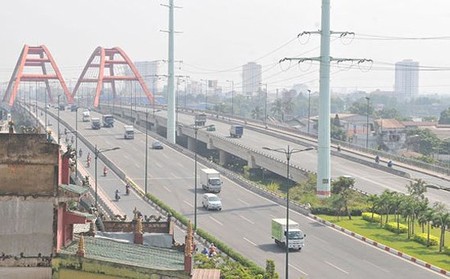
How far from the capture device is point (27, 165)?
920 inches

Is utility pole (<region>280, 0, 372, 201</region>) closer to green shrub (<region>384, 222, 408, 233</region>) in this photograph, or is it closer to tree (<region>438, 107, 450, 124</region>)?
green shrub (<region>384, 222, 408, 233</region>)

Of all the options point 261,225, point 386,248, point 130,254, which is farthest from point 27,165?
point 261,225

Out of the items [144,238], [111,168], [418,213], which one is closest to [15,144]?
[144,238]

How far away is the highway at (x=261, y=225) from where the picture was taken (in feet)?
141

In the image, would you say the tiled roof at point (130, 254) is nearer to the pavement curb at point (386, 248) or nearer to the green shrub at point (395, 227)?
the pavement curb at point (386, 248)

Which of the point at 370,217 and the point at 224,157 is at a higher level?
the point at 224,157

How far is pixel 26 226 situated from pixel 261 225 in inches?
1337

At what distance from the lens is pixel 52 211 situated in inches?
928

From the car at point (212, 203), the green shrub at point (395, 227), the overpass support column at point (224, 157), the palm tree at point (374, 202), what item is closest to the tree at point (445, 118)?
the overpass support column at point (224, 157)

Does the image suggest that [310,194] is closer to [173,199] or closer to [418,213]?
[173,199]

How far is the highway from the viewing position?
4291 centimetres

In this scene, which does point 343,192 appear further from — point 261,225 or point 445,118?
point 445,118

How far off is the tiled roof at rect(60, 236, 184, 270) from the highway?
615 inches

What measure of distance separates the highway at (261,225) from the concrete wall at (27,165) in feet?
68.4
